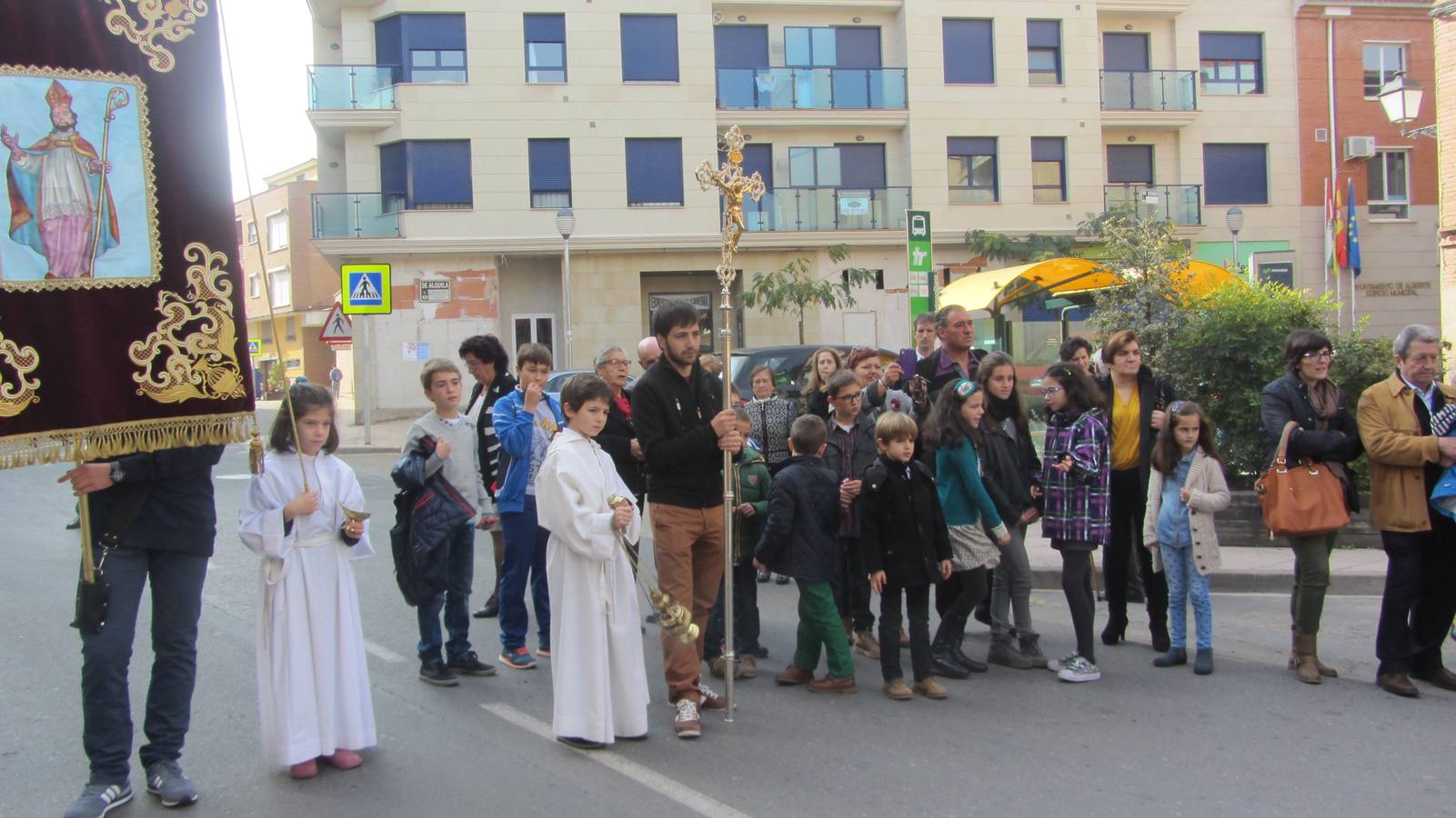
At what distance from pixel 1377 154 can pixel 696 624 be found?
3607cm

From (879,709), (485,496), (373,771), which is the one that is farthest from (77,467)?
(879,709)

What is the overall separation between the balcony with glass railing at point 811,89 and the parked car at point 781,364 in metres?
15.8

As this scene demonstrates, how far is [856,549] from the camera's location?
23.0 feet

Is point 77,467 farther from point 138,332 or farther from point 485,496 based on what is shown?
point 485,496

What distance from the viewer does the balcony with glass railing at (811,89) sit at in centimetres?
3164

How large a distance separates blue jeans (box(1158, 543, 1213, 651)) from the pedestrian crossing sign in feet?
49.0

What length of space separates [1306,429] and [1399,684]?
145cm

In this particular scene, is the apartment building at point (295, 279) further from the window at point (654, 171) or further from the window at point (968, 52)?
the window at point (968, 52)

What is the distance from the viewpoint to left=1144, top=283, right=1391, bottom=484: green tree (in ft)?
33.8

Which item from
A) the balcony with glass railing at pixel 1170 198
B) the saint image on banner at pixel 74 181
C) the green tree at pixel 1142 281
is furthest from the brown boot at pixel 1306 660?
the balcony with glass railing at pixel 1170 198

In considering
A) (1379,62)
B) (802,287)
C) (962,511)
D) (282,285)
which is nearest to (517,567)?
(962,511)

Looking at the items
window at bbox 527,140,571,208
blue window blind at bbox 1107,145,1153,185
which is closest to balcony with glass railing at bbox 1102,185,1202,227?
blue window blind at bbox 1107,145,1153,185

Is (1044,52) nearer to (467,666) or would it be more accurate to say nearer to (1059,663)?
(1059,663)

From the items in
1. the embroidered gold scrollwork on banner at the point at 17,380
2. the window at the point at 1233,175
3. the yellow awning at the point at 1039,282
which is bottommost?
the embroidered gold scrollwork on banner at the point at 17,380
